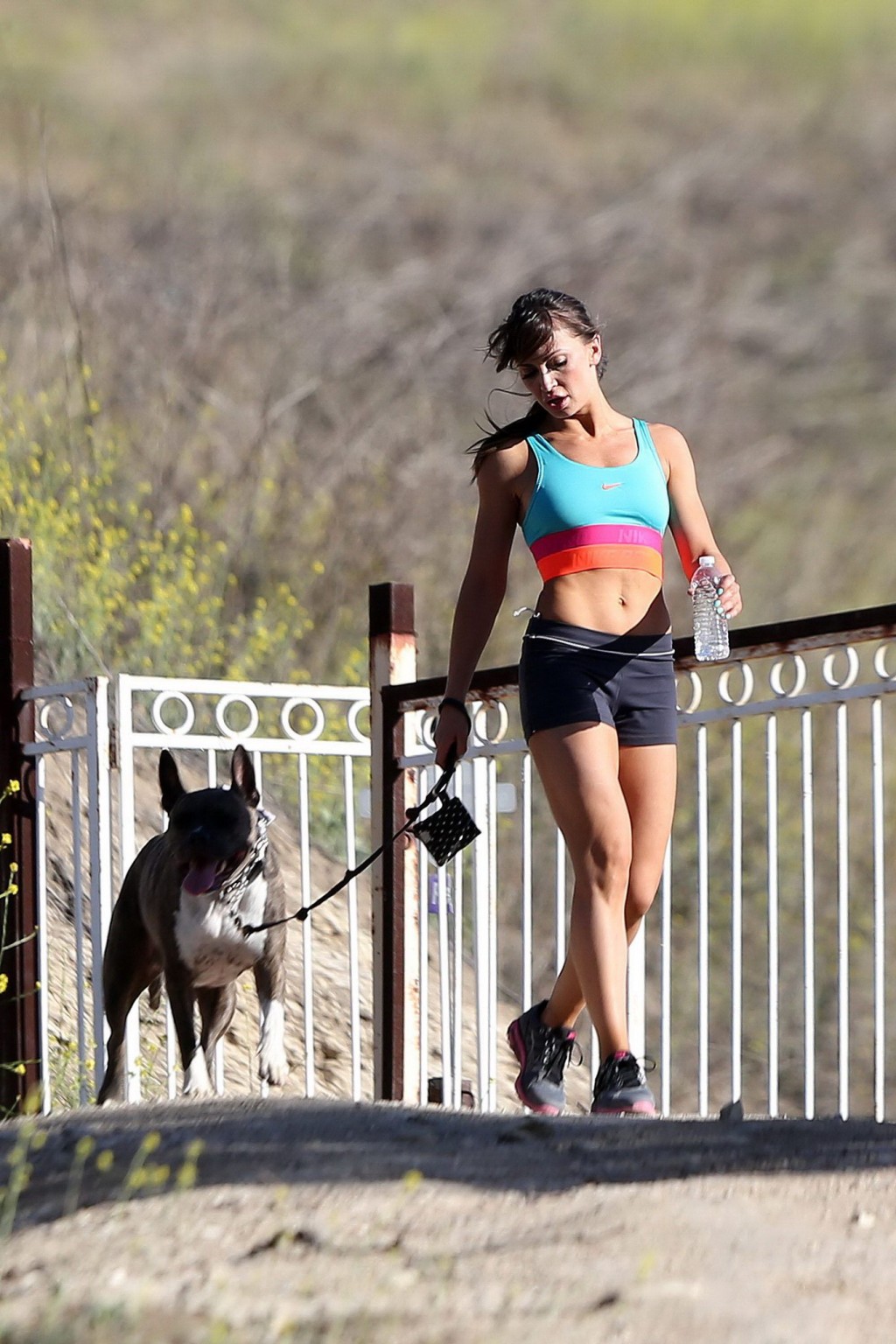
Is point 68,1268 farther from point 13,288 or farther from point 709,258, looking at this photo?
point 709,258

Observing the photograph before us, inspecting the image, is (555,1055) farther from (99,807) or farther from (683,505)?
(99,807)

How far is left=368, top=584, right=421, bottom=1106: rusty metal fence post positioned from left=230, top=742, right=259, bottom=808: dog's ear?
685 millimetres

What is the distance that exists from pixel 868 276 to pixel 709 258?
411 centimetres

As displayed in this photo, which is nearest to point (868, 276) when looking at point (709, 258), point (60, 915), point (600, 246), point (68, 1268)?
point (709, 258)

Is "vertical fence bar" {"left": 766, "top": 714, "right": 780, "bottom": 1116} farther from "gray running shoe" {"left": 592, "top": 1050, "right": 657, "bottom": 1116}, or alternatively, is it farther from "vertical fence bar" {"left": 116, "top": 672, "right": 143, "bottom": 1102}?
"vertical fence bar" {"left": 116, "top": 672, "right": 143, "bottom": 1102}

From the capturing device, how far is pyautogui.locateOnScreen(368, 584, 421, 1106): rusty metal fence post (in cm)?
625

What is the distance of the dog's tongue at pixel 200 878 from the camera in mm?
5371

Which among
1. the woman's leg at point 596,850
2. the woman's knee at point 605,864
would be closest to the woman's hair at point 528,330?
the woman's leg at point 596,850

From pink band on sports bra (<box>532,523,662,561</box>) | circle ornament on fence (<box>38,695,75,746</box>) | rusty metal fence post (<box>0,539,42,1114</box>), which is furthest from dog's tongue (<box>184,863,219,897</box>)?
pink band on sports bra (<box>532,523,662,561</box>)

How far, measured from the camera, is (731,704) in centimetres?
523

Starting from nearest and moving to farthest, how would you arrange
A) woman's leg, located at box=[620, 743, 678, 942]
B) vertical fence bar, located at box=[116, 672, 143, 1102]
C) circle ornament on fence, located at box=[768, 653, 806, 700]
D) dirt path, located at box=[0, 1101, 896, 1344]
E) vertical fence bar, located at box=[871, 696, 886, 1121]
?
dirt path, located at box=[0, 1101, 896, 1344] < woman's leg, located at box=[620, 743, 678, 942] < vertical fence bar, located at box=[871, 696, 886, 1121] < circle ornament on fence, located at box=[768, 653, 806, 700] < vertical fence bar, located at box=[116, 672, 143, 1102]

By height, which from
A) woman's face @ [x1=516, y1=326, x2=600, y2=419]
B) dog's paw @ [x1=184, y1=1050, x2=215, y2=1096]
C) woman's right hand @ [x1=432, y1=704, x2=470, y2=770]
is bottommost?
dog's paw @ [x1=184, y1=1050, x2=215, y2=1096]

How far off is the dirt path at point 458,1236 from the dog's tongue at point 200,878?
1.68m

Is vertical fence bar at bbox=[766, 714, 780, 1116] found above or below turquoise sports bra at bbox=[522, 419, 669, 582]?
below
